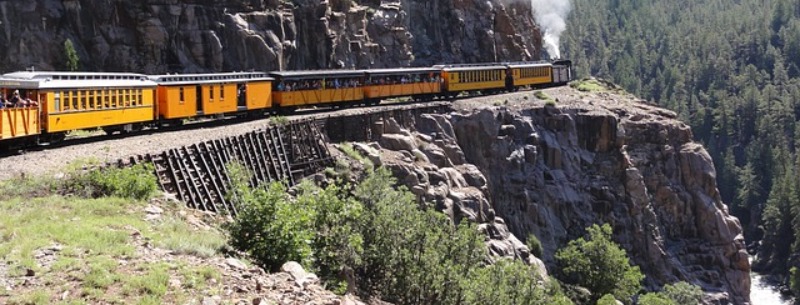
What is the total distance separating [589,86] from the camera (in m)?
72.7

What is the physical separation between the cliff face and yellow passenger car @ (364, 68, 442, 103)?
9.96 m

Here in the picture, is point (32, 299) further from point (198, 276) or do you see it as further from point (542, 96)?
point (542, 96)

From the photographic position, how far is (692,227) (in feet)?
195

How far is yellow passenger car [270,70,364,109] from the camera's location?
1561 inches

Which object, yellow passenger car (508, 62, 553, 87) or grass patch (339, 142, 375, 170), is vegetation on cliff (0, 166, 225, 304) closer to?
grass patch (339, 142, 375, 170)

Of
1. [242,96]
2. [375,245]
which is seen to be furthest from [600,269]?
[375,245]

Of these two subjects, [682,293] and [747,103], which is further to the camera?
[747,103]

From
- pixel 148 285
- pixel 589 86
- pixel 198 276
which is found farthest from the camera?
pixel 589 86

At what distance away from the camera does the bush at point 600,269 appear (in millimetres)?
45406

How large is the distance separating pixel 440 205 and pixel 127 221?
76.7ft

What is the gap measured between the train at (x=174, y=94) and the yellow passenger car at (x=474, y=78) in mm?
81

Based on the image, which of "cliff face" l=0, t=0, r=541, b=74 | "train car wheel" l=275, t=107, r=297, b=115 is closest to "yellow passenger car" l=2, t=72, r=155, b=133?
"train car wheel" l=275, t=107, r=297, b=115

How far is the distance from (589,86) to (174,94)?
49.8 meters

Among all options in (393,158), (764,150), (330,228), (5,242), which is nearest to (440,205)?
(393,158)
